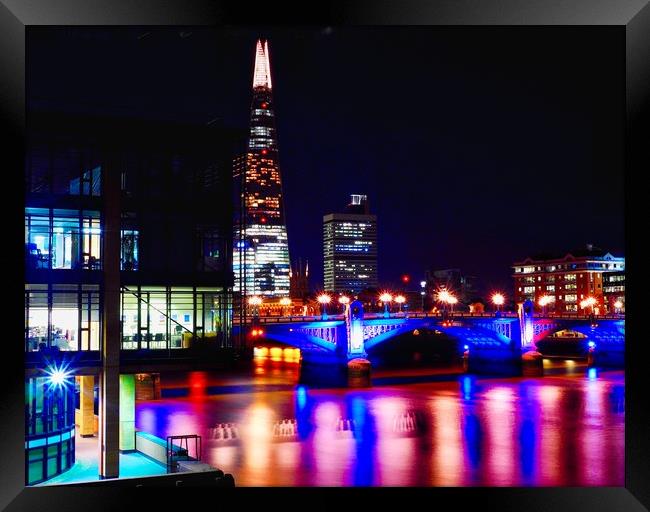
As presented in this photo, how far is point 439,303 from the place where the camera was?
57281 millimetres

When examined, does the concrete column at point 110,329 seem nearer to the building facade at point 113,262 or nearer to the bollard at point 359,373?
the building facade at point 113,262

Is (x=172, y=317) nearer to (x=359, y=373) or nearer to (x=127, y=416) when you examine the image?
(x=127, y=416)

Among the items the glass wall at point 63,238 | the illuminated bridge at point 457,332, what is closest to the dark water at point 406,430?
the illuminated bridge at point 457,332

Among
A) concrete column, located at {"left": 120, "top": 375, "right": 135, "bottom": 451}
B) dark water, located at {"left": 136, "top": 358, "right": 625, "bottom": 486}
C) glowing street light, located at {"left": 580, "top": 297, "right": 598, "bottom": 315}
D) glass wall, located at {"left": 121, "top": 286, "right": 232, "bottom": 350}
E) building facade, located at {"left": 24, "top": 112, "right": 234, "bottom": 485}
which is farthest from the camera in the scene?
glowing street light, located at {"left": 580, "top": 297, "right": 598, "bottom": 315}

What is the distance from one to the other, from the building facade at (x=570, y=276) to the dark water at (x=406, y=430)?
24.1m

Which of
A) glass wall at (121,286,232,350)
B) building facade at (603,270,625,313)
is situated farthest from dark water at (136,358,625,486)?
building facade at (603,270,625,313)

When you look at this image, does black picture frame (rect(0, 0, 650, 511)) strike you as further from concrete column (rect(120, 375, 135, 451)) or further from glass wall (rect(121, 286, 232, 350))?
concrete column (rect(120, 375, 135, 451))

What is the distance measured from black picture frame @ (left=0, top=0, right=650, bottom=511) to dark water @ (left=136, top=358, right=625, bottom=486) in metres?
7.83

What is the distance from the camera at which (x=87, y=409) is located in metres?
10.9

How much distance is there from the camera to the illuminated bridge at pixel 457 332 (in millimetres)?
29688

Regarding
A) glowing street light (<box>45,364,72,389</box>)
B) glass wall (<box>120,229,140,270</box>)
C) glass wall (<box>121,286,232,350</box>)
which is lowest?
glowing street light (<box>45,364,72,389</box>)

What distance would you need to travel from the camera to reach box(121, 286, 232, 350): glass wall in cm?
886
